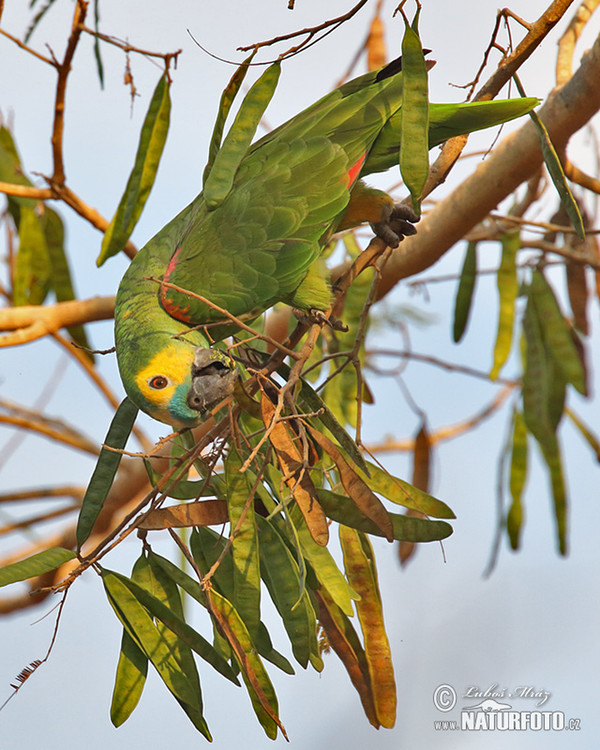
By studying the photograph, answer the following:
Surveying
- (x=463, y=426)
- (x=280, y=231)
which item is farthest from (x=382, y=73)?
(x=463, y=426)

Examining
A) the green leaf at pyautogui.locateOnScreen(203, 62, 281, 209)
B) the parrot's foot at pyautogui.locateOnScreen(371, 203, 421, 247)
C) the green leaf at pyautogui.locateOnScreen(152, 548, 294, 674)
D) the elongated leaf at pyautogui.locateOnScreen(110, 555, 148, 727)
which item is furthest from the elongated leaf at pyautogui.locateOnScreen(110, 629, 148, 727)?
the parrot's foot at pyautogui.locateOnScreen(371, 203, 421, 247)

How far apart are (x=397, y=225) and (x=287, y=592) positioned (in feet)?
2.30

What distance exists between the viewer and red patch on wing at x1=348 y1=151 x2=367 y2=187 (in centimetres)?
141

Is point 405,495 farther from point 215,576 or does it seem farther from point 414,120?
point 414,120

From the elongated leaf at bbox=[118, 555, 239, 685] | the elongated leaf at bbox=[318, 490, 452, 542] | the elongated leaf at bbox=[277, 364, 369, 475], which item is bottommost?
the elongated leaf at bbox=[118, 555, 239, 685]

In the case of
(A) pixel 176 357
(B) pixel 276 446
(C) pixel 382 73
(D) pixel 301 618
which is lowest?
(D) pixel 301 618

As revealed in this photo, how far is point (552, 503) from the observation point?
2.35m

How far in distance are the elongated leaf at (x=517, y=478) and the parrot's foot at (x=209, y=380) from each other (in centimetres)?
138

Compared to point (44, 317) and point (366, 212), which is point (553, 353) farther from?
point (44, 317)

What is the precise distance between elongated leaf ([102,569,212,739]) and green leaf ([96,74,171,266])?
30.9 inches

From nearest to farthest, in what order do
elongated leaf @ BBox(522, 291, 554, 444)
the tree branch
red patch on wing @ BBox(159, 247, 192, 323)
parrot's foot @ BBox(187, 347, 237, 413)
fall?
parrot's foot @ BBox(187, 347, 237, 413)
red patch on wing @ BBox(159, 247, 192, 323)
the tree branch
elongated leaf @ BBox(522, 291, 554, 444)

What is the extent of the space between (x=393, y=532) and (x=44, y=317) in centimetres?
138

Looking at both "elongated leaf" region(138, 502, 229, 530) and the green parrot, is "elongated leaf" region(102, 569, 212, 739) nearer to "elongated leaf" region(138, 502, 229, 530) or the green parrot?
"elongated leaf" region(138, 502, 229, 530)

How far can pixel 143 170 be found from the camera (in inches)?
66.0
